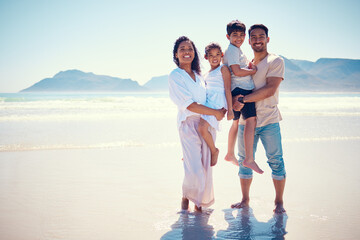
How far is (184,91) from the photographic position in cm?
285

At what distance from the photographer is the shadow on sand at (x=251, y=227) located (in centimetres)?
265

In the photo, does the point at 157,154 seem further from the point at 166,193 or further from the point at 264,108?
the point at 264,108

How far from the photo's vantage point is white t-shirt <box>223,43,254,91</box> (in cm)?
309

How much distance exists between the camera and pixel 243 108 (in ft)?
10.2

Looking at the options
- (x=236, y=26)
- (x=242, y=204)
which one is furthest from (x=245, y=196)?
(x=236, y=26)

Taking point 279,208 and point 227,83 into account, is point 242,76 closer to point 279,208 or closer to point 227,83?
point 227,83

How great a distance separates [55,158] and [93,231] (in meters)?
3.10

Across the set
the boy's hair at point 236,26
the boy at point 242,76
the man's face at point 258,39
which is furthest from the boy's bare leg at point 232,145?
the boy's hair at point 236,26

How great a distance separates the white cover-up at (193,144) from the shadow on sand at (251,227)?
0.36 metres

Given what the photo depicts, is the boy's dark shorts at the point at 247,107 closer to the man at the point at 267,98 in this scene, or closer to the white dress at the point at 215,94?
the man at the point at 267,98

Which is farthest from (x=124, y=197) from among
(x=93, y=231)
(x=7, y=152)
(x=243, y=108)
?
(x=7, y=152)

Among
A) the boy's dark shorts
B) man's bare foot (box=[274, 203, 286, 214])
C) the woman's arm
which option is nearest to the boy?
the boy's dark shorts

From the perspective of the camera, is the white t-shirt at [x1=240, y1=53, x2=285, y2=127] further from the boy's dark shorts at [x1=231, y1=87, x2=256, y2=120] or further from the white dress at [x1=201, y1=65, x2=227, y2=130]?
the white dress at [x1=201, y1=65, x2=227, y2=130]

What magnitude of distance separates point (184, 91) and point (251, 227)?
62.0 inches
